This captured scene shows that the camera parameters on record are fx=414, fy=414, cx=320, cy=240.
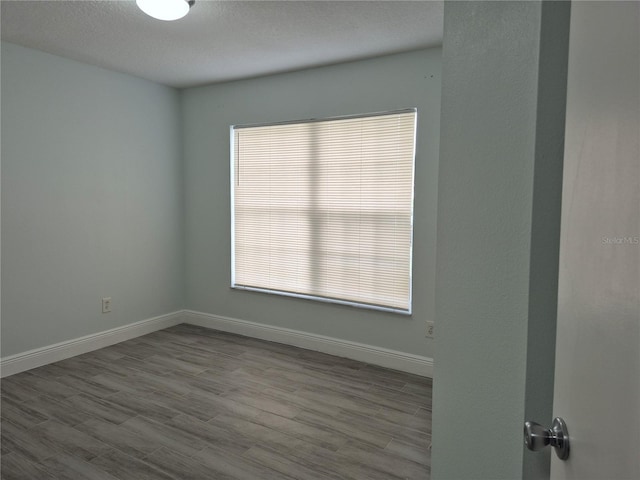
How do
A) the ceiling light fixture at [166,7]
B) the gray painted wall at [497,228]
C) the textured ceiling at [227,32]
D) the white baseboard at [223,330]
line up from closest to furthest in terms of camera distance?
the gray painted wall at [497,228]
the ceiling light fixture at [166,7]
the textured ceiling at [227,32]
the white baseboard at [223,330]

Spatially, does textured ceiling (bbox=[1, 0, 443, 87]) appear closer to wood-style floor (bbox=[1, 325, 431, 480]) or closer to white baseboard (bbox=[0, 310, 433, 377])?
white baseboard (bbox=[0, 310, 433, 377])

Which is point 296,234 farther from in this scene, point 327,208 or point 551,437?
point 551,437

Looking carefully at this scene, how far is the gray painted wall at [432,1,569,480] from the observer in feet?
3.41

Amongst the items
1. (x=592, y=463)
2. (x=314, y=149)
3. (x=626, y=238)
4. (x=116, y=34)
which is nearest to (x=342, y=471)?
(x=592, y=463)

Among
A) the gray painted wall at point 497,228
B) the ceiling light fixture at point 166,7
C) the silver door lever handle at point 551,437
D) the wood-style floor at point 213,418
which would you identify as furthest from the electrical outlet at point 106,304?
the silver door lever handle at point 551,437

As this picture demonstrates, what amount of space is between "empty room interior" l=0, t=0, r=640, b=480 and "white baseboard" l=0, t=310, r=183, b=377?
0.05 feet

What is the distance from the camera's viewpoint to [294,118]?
3.67 meters

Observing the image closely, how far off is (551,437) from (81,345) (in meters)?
3.77

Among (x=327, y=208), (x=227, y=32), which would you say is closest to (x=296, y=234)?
(x=327, y=208)

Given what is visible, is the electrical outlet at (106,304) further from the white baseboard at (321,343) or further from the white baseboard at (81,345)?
the white baseboard at (321,343)

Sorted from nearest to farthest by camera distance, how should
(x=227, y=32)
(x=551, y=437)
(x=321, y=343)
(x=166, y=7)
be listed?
(x=551, y=437), (x=166, y=7), (x=227, y=32), (x=321, y=343)

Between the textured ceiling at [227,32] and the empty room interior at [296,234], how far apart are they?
0.02 meters

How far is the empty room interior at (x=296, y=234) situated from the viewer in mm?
1053

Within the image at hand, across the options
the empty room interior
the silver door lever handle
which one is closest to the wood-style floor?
the empty room interior
